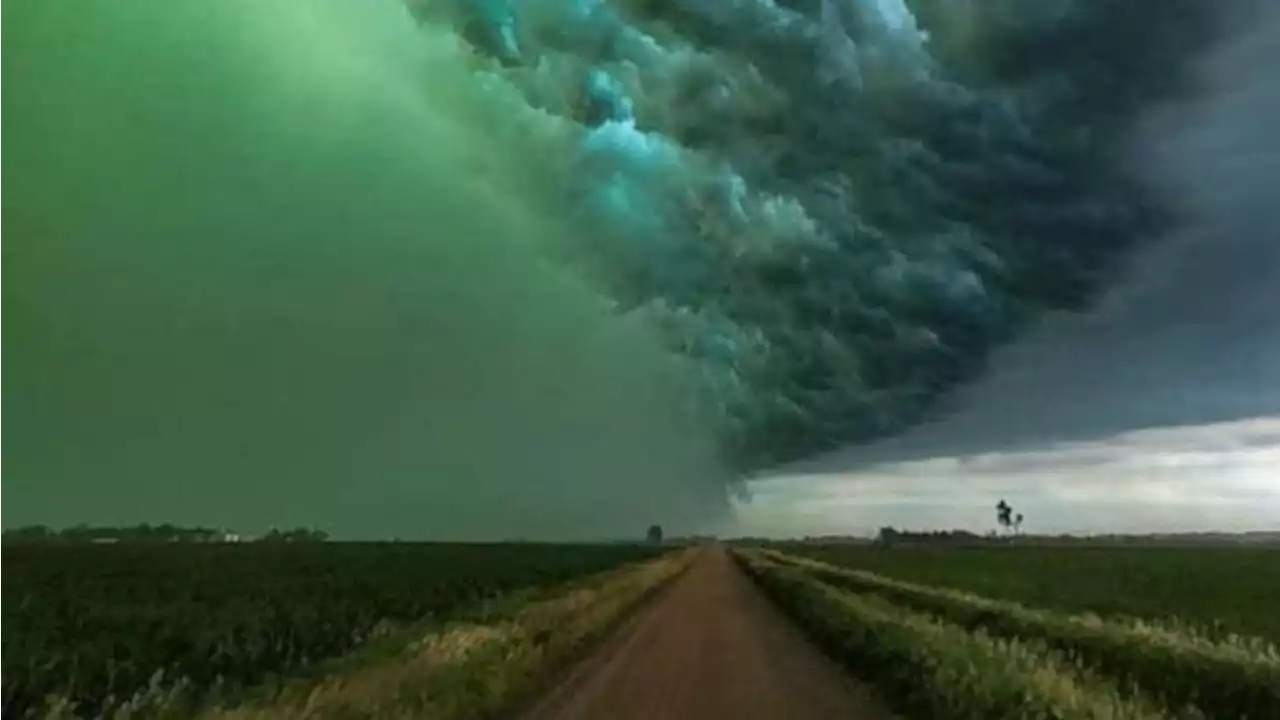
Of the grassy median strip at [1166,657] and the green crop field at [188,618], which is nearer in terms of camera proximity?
the grassy median strip at [1166,657]

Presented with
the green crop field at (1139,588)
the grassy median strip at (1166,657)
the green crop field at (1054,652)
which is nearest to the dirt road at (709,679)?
the green crop field at (1054,652)

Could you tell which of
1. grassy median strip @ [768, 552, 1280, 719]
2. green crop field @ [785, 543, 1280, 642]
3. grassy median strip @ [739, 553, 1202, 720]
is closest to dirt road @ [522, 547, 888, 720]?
grassy median strip @ [739, 553, 1202, 720]

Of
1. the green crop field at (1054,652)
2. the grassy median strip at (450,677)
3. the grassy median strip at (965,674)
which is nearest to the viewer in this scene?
the grassy median strip at (450,677)

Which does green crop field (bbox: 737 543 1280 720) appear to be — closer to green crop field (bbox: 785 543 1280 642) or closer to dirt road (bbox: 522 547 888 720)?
green crop field (bbox: 785 543 1280 642)

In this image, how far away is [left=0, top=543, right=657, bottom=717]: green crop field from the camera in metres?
19.9

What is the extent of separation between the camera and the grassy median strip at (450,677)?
52.1 feet

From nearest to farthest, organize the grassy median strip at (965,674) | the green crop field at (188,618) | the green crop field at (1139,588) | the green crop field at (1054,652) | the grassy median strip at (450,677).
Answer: the grassy median strip at (450,677) → the grassy median strip at (965,674) → the green crop field at (1054,652) → the green crop field at (188,618) → the green crop field at (1139,588)

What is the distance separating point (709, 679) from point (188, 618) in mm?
18526

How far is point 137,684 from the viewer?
19750mm

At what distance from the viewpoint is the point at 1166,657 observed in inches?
927

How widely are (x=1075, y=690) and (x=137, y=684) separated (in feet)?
46.6

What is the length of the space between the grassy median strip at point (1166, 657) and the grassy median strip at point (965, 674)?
3.06ft

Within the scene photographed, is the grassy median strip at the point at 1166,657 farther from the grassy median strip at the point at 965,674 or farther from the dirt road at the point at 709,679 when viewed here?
the dirt road at the point at 709,679

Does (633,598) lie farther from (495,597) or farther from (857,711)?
(857,711)
